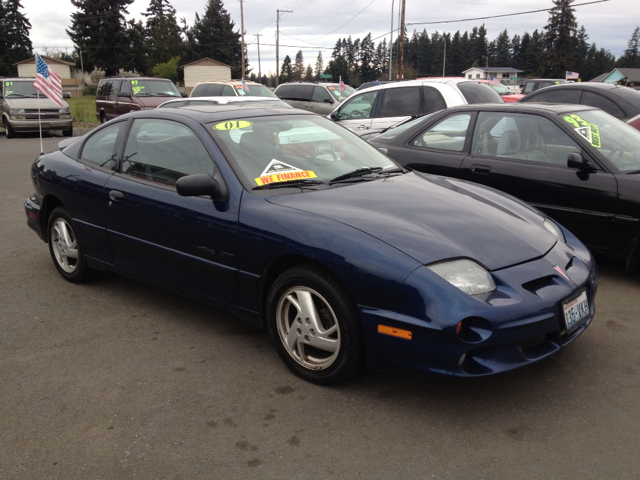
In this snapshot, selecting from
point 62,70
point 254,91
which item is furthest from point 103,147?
point 62,70

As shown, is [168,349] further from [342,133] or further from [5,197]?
[5,197]

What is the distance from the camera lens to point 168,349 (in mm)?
3789

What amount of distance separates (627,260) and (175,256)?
11.6 ft

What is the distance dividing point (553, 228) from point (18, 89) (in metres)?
19.9

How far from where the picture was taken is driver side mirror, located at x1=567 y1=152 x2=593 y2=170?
4855 mm

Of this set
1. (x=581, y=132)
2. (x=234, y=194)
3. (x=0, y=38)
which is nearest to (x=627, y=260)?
(x=581, y=132)

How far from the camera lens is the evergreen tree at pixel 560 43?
272 ft

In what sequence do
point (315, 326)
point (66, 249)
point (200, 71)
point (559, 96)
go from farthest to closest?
point (200, 71), point (559, 96), point (66, 249), point (315, 326)

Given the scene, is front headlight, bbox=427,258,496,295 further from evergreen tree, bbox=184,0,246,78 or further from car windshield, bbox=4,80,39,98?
evergreen tree, bbox=184,0,246,78

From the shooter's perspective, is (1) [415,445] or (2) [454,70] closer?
(1) [415,445]

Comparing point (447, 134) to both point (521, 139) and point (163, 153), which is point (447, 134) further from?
point (163, 153)

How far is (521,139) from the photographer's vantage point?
5.45 meters

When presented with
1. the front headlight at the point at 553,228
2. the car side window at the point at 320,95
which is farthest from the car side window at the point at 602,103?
the car side window at the point at 320,95

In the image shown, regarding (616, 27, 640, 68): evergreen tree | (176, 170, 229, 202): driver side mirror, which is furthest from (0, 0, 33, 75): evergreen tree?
(616, 27, 640, 68): evergreen tree
